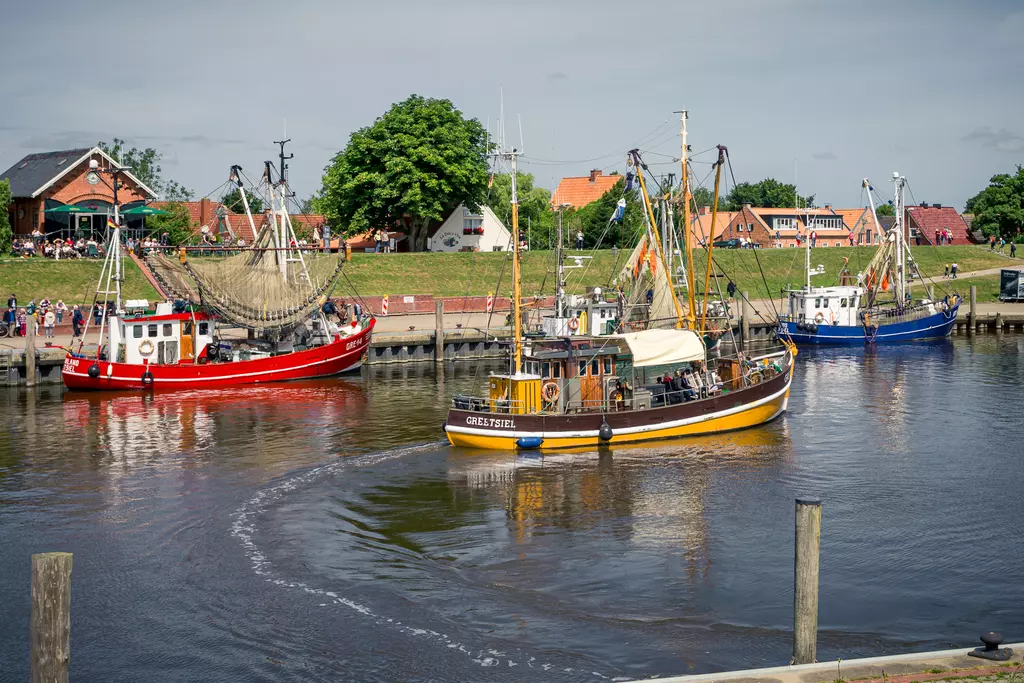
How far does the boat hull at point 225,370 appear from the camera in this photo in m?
53.8

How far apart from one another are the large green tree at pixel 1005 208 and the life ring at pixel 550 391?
9657 centimetres

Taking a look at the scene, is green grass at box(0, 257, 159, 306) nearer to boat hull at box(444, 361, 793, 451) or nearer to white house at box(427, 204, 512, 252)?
white house at box(427, 204, 512, 252)

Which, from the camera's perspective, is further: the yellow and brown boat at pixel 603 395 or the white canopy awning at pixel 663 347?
the white canopy awning at pixel 663 347

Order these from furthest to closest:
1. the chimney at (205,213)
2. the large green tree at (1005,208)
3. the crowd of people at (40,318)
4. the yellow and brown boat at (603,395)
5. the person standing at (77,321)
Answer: the large green tree at (1005,208), the chimney at (205,213), the crowd of people at (40,318), the person standing at (77,321), the yellow and brown boat at (603,395)

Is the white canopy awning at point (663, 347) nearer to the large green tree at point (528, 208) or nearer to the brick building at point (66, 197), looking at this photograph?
the brick building at point (66, 197)

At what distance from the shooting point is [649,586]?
82.9 ft

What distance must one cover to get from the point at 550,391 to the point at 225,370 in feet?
76.3

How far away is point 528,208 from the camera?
12094 centimetres

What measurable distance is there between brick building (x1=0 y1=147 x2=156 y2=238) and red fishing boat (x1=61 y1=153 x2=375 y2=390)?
93.5 ft

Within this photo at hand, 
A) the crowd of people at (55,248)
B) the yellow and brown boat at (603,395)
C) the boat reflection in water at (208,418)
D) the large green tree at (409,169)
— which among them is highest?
the large green tree at (409,169)

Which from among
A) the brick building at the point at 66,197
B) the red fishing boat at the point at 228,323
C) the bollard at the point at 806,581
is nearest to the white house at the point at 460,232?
the brick building at the point at 66,197

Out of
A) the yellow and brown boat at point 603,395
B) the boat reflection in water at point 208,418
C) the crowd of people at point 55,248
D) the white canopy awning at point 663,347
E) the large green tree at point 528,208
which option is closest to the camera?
the yellow and brown boat at point 603,395

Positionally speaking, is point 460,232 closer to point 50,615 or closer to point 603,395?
point 603,395

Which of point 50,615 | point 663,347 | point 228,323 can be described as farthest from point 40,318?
point 50,615
